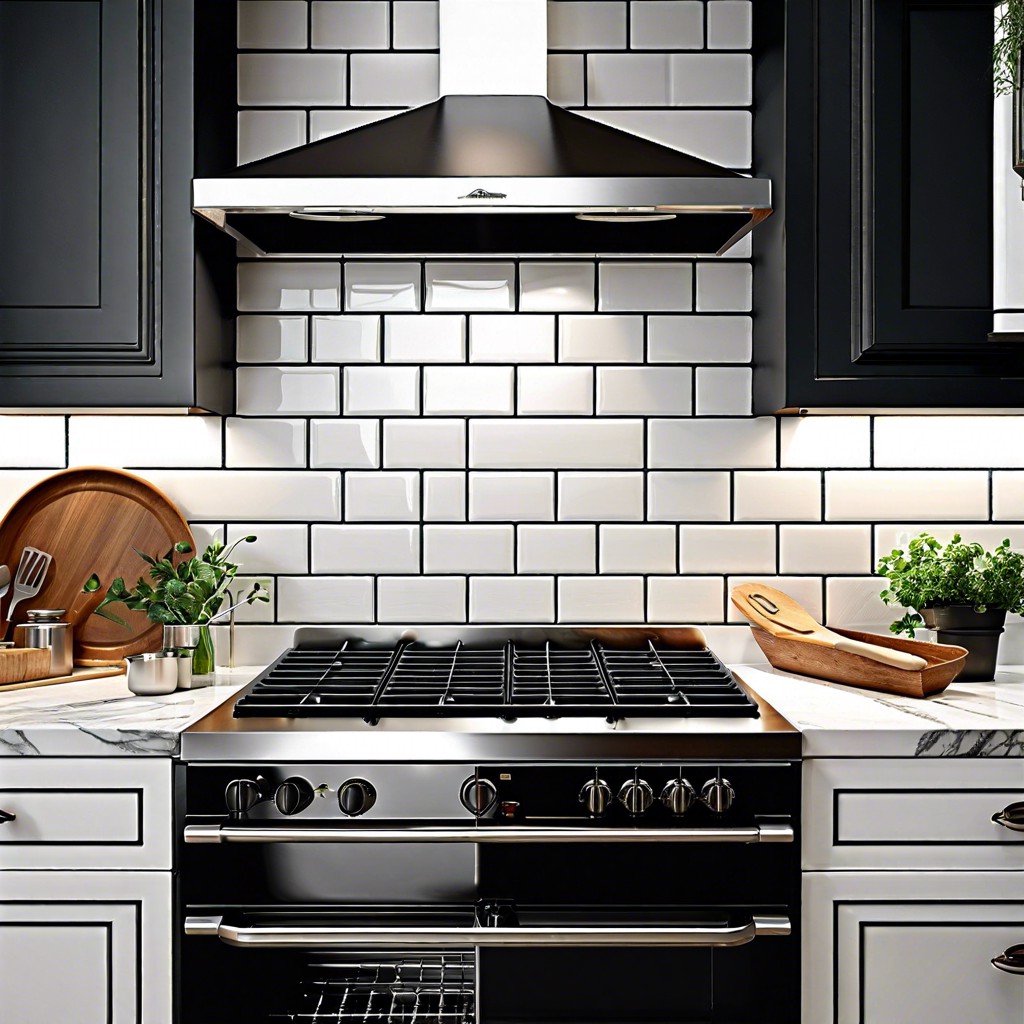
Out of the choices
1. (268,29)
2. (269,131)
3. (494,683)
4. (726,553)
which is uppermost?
(268,29)

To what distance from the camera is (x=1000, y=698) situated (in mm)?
1822

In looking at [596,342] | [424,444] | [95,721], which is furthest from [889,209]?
[95,721]

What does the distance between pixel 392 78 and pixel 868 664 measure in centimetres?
157

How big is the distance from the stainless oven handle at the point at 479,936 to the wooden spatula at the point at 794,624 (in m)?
0.57

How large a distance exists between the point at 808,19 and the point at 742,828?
1.45 meters

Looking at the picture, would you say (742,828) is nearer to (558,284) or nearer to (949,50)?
(558,284)

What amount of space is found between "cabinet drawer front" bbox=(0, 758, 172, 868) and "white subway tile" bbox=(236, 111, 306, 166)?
4.42 feet

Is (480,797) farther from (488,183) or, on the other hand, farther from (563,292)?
(563,292)

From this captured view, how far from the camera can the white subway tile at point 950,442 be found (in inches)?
86.8

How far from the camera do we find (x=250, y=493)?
222cm

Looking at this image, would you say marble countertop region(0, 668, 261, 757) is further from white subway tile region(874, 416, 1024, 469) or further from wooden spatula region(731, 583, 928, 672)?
white subway tile region(874, 416, 1024, 469)

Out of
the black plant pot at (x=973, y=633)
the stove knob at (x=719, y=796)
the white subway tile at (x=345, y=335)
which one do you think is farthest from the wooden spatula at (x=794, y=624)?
the white subway tile at (x=345, y=335)

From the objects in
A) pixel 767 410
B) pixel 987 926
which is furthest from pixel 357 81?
pixel 987 926

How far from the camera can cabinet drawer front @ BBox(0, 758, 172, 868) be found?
1559mm
